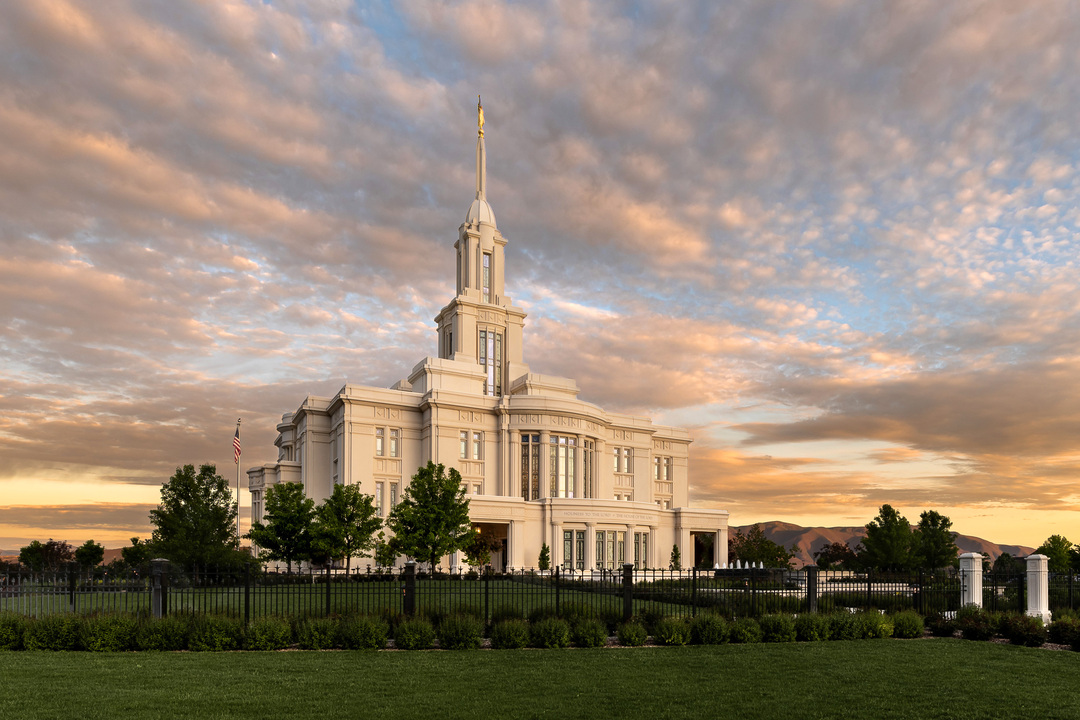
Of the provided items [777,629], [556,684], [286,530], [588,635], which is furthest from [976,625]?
[286,530]

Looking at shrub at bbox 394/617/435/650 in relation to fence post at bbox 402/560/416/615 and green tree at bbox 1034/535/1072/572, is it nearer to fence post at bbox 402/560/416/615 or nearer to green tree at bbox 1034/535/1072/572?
fence post at bbox 402/560/416/615

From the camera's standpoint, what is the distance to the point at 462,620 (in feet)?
57.3

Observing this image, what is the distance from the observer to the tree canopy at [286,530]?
42312 millimetres

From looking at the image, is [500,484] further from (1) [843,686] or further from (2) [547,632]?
(1) [843,686]

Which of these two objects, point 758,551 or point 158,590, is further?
point 758,551

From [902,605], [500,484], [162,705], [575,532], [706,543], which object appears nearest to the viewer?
[162,705]

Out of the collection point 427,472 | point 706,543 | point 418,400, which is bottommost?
point 706,543

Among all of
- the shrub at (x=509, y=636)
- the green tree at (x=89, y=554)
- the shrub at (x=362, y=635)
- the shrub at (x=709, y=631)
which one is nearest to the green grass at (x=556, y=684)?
the shrub at (x=509, y=636)

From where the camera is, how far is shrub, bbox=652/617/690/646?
18047 mm

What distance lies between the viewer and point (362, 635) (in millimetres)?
17219

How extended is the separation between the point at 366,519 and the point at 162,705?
33142 mm

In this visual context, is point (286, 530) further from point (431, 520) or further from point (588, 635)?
point (588, 635)

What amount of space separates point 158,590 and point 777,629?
14985 millimetres

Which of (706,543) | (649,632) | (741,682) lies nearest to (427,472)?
(649,632)
